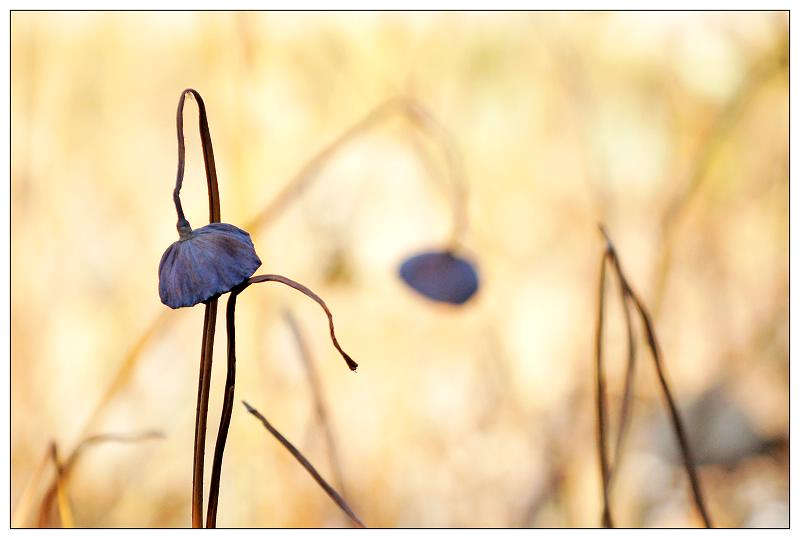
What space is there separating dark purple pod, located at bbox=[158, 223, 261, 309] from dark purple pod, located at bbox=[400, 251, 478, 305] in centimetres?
30

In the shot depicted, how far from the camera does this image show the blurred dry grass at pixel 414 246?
2.84 ft

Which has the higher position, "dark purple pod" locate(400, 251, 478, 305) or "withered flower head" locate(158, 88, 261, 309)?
"withered flower head" locate(158, 88, 261, 309)

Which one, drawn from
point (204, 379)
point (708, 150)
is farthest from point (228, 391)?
point (708, 150)

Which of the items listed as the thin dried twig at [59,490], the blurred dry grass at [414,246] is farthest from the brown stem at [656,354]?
the blurred dry grass at [414,246]

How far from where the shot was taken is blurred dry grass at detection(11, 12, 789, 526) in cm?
86

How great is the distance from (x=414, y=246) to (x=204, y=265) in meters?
0.78

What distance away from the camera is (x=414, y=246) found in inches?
39.8

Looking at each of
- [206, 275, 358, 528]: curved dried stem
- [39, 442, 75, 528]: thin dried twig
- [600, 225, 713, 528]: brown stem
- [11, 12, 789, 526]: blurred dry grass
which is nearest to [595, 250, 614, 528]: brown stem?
[600, 225, 713, 528]: brown stem

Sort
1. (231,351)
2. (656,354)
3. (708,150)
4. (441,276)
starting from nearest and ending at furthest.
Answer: (231,351) → (656,354) → (441,276) → (708,150)

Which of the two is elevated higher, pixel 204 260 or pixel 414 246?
pixel 204 260

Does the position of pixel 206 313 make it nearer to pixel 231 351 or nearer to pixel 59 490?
pixel 231 351

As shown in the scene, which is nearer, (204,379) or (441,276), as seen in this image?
(204,379)

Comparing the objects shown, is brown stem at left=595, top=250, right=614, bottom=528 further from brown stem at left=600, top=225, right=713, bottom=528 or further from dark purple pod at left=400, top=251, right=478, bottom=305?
dark purple pod at left=400, top=251, right=478, bottom=305
